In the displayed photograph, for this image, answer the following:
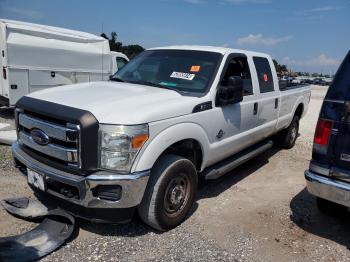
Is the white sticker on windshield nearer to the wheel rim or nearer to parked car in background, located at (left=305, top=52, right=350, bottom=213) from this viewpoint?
the wheel rim

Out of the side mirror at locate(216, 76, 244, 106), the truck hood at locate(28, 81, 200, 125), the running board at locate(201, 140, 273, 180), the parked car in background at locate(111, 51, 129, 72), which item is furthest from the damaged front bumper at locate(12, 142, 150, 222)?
the parked car in background at locate(111, 51, 129, 72)

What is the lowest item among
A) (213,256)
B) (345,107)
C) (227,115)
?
(213,256)

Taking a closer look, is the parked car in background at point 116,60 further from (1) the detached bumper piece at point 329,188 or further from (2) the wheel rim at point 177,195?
(1) the detached bumper piece at point 329,188

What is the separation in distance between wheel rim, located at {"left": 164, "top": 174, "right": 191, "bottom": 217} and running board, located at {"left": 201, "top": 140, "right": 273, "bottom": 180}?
0.46 m

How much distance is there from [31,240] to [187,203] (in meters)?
1.64

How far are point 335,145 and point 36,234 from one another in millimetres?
2984

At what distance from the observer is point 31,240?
332 cm

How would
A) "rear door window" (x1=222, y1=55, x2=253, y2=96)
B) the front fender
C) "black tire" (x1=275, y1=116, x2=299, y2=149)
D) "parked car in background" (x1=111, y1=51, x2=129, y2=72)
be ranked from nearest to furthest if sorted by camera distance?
the front fender, "rear door window" (x1=222, y1=55, x2=253, y2=96), "black tire" (x1=275, y1=116, x2=299, y2=149), "parked car in background" (x1=111, y1=51, x2=129, y2=72)

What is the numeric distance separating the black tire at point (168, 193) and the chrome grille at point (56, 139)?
77 cm

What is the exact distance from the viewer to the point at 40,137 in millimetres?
3373

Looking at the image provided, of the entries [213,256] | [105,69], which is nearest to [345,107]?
[213,256]

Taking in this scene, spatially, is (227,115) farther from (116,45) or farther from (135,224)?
(116,45)

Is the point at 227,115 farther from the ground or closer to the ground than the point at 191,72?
closer to the ground

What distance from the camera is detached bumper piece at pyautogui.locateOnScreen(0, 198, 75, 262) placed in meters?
3.13
